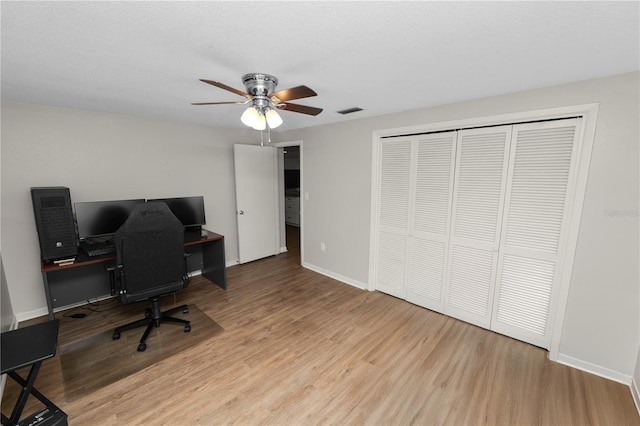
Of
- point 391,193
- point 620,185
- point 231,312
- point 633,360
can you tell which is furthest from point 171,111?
point 633,360

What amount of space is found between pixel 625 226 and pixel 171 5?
3.03 meters

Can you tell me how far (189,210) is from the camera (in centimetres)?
350

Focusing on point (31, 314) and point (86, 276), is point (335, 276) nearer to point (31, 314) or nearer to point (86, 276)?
point (86, 276)

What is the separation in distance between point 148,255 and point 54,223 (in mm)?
1060

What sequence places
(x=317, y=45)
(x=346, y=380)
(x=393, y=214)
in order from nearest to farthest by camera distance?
(x=317, y=45), (x=346, y=380), (x=393, y=214)

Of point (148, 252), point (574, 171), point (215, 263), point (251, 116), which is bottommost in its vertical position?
point (215, 263)

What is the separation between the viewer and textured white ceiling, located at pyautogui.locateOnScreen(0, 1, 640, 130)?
1.11 metres

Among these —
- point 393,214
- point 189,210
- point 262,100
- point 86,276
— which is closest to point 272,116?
point 262,100

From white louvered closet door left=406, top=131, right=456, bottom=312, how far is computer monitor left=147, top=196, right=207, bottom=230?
2.75 m

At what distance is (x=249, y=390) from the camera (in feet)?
6.17

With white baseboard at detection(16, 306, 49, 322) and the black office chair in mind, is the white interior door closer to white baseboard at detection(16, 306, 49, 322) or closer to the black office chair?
the black office chair

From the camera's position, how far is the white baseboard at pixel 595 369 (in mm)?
1940

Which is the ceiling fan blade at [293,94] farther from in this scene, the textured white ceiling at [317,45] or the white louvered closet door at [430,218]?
the white louvered closet door at [430,218]

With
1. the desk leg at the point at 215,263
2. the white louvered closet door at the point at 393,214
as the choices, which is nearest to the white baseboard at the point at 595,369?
the white louvered closet door at the point at 393,214
